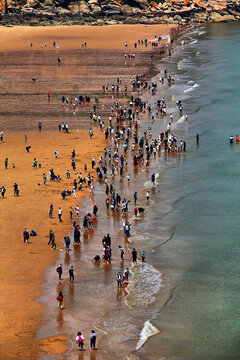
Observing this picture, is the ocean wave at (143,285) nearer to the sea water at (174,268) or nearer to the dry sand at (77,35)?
the sea water at (174,268)

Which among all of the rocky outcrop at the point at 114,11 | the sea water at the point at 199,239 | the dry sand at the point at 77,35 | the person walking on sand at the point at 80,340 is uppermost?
the rocky outcrop at the point at 114,11

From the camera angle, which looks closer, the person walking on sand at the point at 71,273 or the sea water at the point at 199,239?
the sea water at the point at 199,239

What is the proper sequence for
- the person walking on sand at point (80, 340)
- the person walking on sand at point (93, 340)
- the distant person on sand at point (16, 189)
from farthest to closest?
the distant person on sand at point (16, 189) → the person walking on sand at point (93, 340) → the person walking on sand at point (80, 340)

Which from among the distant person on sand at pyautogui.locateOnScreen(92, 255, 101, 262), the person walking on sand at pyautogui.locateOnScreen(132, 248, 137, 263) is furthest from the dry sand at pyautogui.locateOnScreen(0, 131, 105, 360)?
the person walking on sand at pyautogui.locateOnScreen(132, 248, 137, 263)

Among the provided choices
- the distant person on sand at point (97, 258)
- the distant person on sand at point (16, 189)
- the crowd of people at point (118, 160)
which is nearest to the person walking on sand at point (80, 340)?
the crowd of people at point (118, 160)

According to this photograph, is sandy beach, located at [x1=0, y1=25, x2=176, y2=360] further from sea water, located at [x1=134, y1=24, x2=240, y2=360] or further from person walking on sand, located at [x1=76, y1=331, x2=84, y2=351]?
sea water, located at [x1=134, y1=24, x2=240, y2=360]

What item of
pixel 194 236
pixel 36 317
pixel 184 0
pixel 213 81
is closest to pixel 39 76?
pixel 213 81
